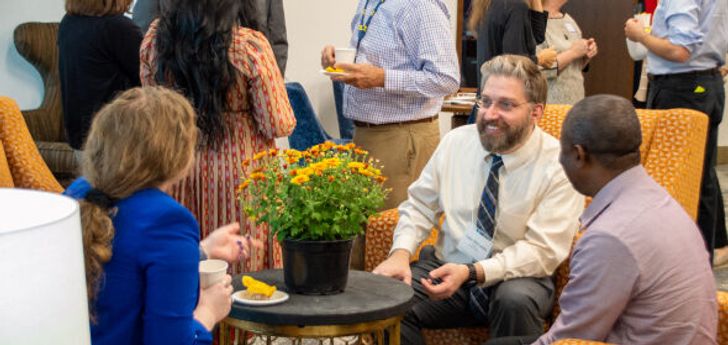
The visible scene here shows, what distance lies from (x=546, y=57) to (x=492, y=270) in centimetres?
203

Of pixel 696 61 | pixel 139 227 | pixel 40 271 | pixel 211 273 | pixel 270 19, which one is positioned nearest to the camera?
pixel 40 271

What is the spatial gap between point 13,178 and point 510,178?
177cm

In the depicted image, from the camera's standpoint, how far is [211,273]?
2137mm

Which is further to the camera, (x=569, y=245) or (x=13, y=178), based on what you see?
(x=13, y=178)

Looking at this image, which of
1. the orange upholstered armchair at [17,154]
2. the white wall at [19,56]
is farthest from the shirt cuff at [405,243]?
the white wall at [19,56]

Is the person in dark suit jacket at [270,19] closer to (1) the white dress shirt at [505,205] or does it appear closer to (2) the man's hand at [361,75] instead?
(2) the man's hand at [361,75]

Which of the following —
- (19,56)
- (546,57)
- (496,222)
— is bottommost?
(496,222)

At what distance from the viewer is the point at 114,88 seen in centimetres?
356

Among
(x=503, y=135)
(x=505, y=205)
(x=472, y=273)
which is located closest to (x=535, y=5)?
(x=503, y=135)

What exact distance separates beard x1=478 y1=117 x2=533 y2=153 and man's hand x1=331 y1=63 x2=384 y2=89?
2.37ft

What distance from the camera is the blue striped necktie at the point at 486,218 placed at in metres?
2.91

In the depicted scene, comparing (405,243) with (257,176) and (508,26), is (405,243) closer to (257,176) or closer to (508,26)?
(257,176)

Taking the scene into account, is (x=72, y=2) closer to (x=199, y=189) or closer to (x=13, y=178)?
(x=13, y=178)

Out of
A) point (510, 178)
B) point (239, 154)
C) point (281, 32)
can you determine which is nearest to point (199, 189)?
point (239, 154)
